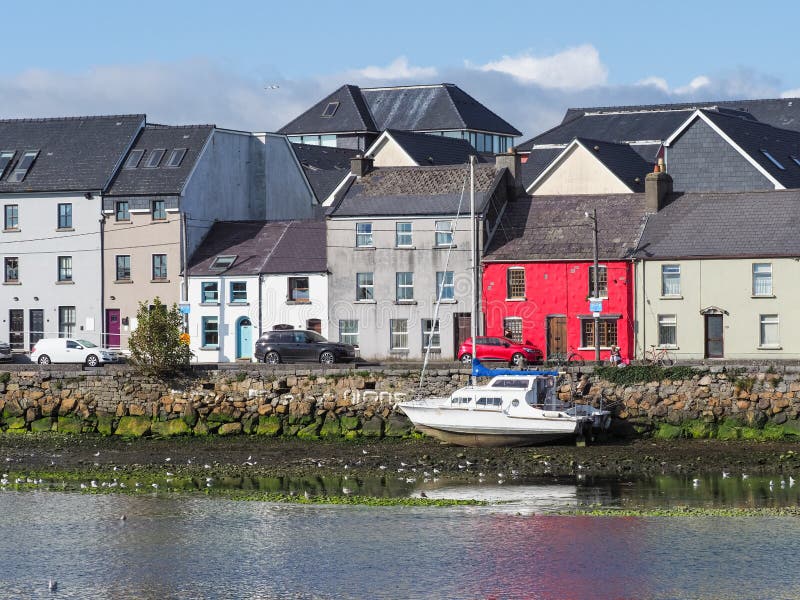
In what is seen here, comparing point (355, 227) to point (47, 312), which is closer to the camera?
point (355, 227)

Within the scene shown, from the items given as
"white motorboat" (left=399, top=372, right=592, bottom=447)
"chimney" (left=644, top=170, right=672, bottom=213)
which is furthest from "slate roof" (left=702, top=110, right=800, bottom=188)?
"white motorboat" (left=399, top=372, right=592, bottom=447)

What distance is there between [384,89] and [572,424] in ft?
255

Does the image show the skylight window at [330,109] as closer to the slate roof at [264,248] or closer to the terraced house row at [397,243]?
the terraced house row at [397,243]

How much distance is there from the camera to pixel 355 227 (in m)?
66.7

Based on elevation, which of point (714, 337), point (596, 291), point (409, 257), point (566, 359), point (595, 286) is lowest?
point (566, 359)

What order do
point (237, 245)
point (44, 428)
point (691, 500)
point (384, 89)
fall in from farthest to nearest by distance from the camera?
point (384, 89)
point (237, 245)
point (44, 428)
point (691, 500)

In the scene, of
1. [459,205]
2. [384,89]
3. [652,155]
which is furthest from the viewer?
[384,89]

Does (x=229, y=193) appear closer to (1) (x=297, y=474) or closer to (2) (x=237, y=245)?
(2) (x=237, y=245)

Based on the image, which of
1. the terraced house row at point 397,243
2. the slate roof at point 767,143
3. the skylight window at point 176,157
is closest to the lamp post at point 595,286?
the terraced house row at point 397,243

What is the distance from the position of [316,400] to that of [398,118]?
6814cm

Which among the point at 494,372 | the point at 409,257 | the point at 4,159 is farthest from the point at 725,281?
the point at 4,159

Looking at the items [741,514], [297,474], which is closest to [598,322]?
[297,474]

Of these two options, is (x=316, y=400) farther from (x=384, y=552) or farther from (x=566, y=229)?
(x=384, y=552)

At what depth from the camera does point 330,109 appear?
120 metres
